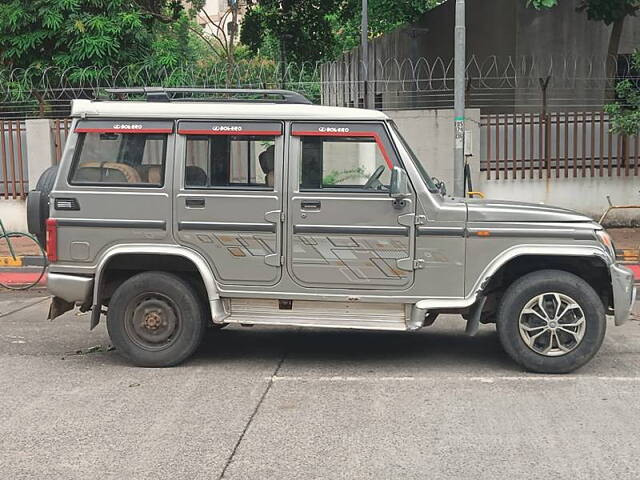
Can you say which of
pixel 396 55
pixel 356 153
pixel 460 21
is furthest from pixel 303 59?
pixel 356 153

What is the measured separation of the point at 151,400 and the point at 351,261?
1924 mm

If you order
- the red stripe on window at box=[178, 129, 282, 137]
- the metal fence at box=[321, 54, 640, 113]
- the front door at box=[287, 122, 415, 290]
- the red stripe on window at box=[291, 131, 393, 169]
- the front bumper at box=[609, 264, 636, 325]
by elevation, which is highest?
the metal fence at box=[321, 54, 640, 113]

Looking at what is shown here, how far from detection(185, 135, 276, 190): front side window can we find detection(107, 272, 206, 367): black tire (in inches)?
35.6

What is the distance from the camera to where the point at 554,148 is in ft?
50.1

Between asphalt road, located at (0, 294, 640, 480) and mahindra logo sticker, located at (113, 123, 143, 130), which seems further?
mahindra logo sticker, located at (113, 123, 143, 130)

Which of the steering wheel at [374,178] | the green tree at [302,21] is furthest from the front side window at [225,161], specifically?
the green tree at [302,21]

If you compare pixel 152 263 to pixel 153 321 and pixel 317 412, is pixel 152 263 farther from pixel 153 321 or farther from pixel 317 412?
pixel 317 412

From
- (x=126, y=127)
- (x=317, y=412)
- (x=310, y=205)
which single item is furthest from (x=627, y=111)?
(x=317, y=412)

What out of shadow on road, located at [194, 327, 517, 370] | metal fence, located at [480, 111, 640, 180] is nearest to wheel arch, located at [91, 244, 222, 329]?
shadow on road, located at [194, 327, 517, 370]

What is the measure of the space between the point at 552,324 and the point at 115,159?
391cm

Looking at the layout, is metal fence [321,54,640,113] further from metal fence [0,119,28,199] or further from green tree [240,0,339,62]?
metal fence [0,119,28,199]

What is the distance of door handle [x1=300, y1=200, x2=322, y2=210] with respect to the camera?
6.20 meters

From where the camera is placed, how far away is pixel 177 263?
646 centimetres

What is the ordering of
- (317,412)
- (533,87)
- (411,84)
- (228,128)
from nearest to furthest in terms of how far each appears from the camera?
(317,412)
(228,128)
(411,84)
(533,87)
